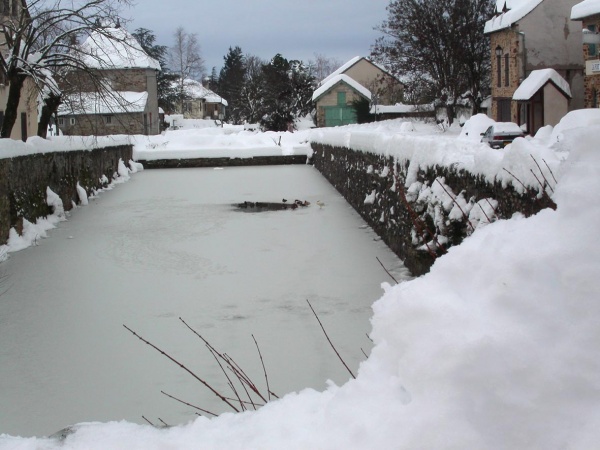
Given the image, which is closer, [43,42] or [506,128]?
[43,42]

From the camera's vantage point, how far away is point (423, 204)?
8352mm

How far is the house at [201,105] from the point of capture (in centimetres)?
9010

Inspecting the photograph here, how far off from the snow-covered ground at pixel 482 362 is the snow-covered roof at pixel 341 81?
173 feet

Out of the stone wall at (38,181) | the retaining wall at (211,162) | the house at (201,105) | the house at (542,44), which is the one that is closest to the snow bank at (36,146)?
the stone wall at (38,181)

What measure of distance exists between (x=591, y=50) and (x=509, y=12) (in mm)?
8196

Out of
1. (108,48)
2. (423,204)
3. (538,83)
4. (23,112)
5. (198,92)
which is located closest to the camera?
(423,204)

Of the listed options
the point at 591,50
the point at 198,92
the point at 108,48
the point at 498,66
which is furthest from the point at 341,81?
the point at 198,92

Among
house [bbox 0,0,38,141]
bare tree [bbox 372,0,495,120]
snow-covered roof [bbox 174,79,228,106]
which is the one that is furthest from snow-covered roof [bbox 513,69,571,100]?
snow-covered roof [bbox 174,79,228,106]

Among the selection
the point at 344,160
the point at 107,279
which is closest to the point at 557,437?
the point at 107,279

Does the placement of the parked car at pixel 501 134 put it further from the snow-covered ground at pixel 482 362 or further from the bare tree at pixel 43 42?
the snow-covered ground at pixel 482 362

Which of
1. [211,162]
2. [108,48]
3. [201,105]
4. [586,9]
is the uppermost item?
[201,105]

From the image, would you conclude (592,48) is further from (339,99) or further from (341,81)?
(339,99)

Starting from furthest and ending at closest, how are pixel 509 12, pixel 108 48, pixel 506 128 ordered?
1. pixel 509 12
2. pixel 506 128
3. pixel 108 48

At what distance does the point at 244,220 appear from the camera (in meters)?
14.7
